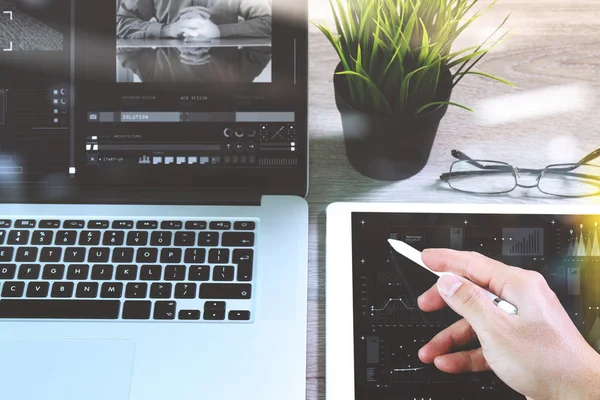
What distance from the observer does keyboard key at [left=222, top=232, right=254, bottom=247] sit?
0.75 metres

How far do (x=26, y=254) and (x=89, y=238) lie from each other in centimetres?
8

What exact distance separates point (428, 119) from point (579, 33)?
1.20ft

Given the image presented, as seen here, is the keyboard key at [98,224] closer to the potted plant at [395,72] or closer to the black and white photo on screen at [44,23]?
the black and white photo on screen at [44,23]

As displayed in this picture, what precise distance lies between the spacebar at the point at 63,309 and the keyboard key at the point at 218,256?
12 cm

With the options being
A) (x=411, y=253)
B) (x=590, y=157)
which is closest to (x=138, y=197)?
(x=411, y=253)

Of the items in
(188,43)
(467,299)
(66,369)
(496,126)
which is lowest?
(66,369)

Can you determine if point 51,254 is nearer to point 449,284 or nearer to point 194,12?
point 194,12

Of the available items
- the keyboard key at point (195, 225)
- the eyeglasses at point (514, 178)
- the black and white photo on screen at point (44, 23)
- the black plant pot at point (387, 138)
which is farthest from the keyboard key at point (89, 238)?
the eyeglasses at point (514, 178)

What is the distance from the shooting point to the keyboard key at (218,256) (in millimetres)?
737

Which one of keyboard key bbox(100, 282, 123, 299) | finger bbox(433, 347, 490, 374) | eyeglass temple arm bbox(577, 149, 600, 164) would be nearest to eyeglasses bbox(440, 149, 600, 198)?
eyeglass temple arm bbox(577, 149, 600, 164)

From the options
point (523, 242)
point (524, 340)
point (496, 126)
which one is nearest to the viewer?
point (524, 340)

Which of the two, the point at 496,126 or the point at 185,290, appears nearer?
the point at 185,290

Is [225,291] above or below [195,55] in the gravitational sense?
below

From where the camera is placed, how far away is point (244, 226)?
0.76 metres
